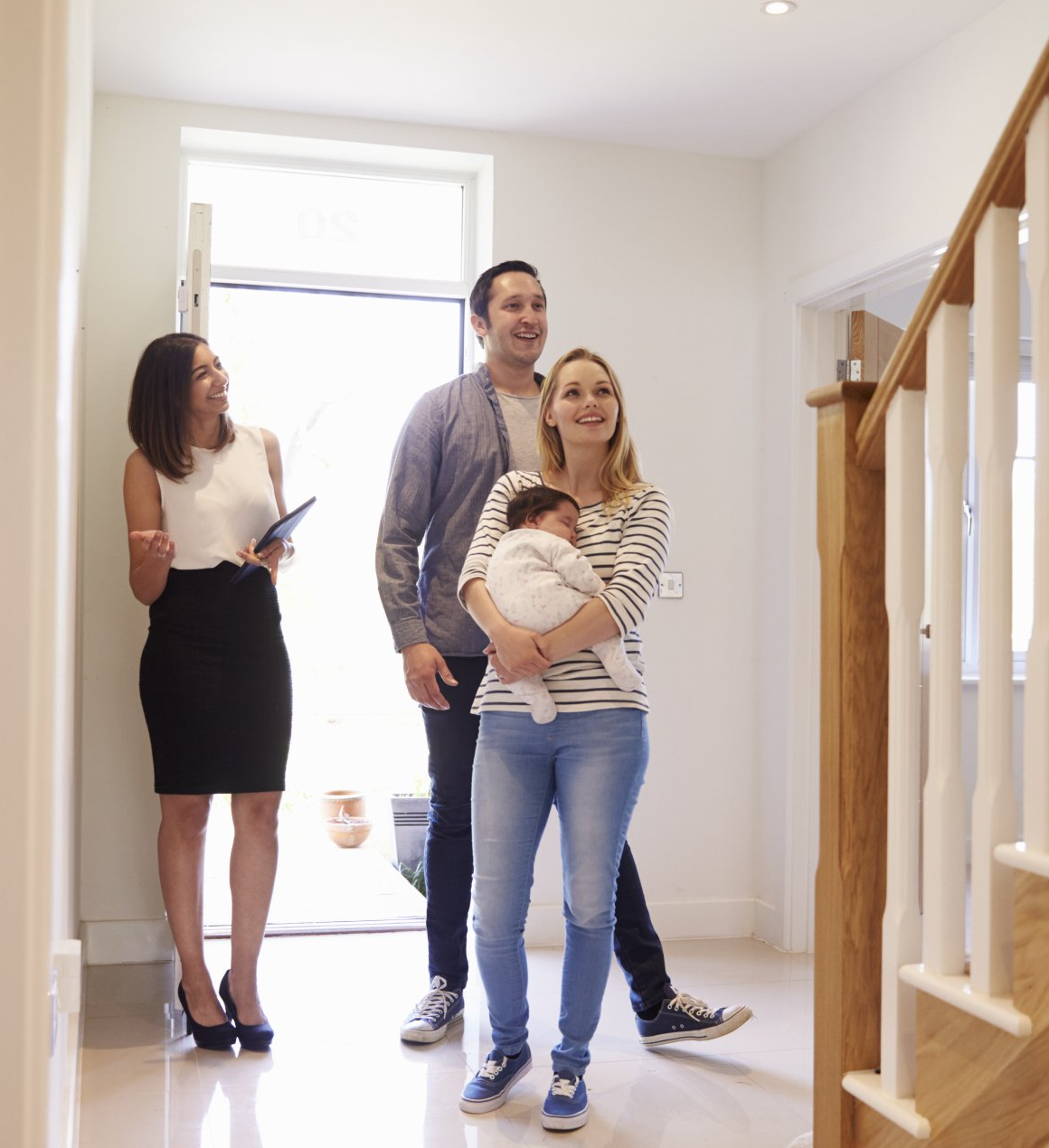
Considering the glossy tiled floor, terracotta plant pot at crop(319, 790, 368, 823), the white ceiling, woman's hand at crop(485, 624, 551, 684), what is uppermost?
the white ceiling

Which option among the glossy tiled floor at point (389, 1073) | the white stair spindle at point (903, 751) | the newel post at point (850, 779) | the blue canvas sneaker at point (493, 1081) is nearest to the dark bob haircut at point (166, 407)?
the glossy tiled floor at point (389, 1073)

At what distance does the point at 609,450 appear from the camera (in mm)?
2371

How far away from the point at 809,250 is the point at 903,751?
93.4 inches

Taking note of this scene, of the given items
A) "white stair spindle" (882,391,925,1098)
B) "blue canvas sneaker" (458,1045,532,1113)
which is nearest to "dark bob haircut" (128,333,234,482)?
"blue canvas sneaker" (458,1045,532,1113)

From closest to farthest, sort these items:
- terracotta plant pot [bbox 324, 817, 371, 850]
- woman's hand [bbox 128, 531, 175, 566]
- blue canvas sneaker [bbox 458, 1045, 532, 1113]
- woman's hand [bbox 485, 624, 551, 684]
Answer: woman's hand [bbox 485, 624, 551, 684]
blue canvas sneaker [bbox 458, 1045, 532, 1113]
woman's hand [bbox 128, 531, 175, 566]
terracotta plant pot [bbox 324, 817, 371, 850]

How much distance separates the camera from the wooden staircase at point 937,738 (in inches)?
57.7

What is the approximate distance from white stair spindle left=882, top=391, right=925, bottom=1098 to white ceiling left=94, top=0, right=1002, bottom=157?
5.76ft

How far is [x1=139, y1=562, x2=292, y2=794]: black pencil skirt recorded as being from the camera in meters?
2.71

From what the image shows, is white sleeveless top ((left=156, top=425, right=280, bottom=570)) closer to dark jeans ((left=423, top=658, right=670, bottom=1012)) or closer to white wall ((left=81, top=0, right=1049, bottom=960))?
dark jeans ((left=423, top=658, right=670, bottom=1012))

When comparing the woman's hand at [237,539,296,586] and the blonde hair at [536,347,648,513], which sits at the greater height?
the blonde hair at [536,347,648,513]

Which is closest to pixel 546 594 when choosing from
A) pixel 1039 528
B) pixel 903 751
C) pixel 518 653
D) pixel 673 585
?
pixel 518 653

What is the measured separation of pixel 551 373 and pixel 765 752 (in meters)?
1.87

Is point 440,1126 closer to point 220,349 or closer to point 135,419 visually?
point 135,419

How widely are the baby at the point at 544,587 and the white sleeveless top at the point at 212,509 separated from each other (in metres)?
0.76
